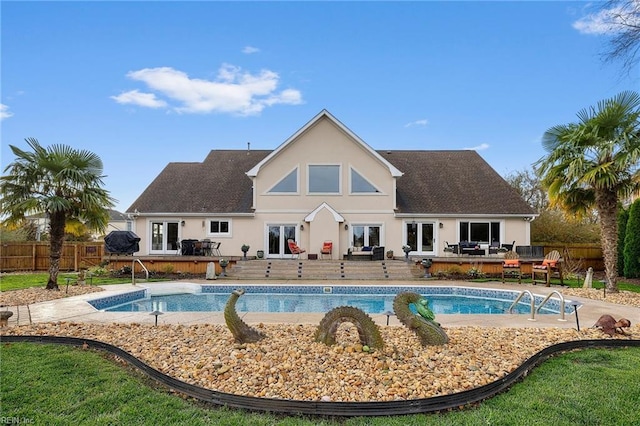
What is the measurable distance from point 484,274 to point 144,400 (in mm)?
17300

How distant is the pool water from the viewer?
11875mm

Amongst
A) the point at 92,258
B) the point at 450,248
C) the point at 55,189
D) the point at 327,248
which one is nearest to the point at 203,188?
the point at 92,258

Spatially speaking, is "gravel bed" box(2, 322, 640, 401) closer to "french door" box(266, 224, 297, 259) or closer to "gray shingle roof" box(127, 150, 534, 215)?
"french door" box(266, 224, 297, 259)

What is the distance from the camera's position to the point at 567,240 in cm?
2488

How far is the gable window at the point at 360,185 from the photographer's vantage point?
22.0m

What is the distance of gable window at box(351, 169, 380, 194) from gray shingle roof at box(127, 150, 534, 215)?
6.45 feet

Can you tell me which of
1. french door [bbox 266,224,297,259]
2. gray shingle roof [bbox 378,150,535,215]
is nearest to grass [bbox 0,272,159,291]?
french door [bbox 266,224,297,259]

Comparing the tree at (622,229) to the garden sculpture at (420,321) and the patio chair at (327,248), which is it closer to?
the patio chair at (327,248)

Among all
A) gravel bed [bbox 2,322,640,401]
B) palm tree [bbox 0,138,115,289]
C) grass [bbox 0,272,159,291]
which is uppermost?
palm tree [bbox 0,138,115,289]

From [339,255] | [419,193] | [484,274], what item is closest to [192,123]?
[339,255]

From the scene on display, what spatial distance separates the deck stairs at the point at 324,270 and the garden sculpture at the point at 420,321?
1171 cm

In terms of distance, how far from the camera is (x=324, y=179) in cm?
2206

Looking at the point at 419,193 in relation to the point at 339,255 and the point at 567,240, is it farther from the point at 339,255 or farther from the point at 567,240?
the point at 567,240

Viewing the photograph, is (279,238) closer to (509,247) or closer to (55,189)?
(55,189)
